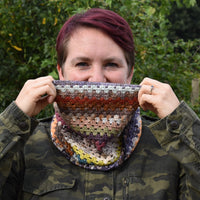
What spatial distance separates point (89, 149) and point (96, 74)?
460mm

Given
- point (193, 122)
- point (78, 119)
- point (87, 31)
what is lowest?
point (78, 119)

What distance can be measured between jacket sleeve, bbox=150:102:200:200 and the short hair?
1.72 feet

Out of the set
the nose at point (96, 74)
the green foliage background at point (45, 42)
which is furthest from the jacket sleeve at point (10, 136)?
the green foliage background at point (45, 42)

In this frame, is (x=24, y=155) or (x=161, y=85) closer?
(x=161, y=85)

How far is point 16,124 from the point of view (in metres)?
1.72

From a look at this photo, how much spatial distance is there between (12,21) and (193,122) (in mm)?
2842

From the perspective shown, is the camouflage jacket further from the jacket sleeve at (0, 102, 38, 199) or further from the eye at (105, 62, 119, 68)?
the eye at (105, 62, 119, 68)

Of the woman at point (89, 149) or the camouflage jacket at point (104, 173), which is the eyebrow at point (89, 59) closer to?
the woman at point (89, 149)

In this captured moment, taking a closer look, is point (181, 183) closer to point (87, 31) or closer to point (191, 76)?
point (87, 31)

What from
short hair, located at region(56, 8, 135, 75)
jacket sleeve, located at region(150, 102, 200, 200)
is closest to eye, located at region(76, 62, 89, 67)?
short hair, located at region(56, 8, 135, 75)

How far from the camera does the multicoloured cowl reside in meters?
1.77

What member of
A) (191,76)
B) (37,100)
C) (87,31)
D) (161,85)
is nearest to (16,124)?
(37,100)

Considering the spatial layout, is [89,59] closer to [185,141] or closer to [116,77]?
[116,77]

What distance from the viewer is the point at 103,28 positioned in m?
1.88
